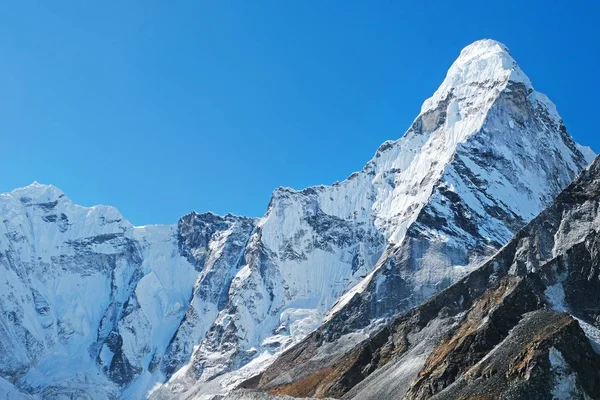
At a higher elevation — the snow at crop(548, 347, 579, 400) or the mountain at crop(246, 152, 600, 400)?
the mountain at crop(246, 152, 600, 400)

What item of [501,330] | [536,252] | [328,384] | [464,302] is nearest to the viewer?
[501,330]

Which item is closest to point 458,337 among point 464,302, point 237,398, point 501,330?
point 501,330

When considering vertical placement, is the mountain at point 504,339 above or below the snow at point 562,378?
above

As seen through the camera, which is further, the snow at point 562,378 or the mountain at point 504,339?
the mountain at point 504,339

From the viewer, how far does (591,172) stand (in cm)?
14175

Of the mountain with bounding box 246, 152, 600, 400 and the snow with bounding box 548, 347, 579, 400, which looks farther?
the mountain with bounding box 246, 152, 600, 400

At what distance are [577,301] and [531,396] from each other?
43.1 m

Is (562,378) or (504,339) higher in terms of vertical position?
(504,339)

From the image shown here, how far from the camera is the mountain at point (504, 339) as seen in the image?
215 ft

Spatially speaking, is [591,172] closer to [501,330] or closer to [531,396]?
[501,330]

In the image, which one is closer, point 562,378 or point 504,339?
point 562,378

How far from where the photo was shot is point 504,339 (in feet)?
246

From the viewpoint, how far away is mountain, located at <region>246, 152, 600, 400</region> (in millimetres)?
65500

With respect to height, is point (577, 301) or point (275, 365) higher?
point (275, 365)
